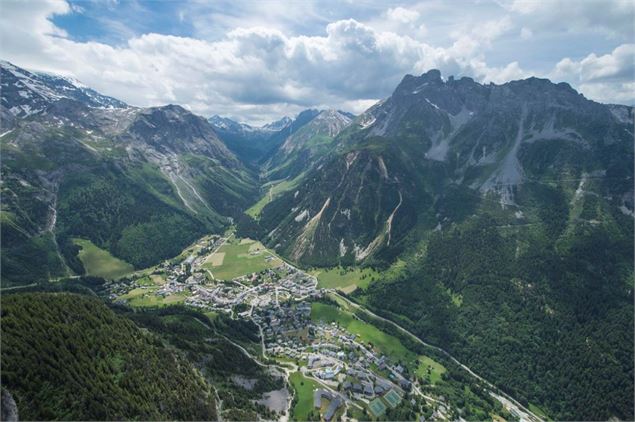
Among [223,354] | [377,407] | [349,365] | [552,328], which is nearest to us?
[377,407]

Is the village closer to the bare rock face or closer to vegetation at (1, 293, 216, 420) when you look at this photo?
vegetation at (1, 293, 216, 420)

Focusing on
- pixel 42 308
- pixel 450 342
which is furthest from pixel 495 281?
pixel 42 308

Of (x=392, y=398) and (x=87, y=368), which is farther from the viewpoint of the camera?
(x=392, y=398)

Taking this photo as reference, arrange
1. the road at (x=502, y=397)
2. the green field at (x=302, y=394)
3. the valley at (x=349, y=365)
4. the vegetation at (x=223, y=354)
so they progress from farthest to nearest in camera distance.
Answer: the road at (x=502, y=397), the valley at (x=349, y=365), the green field at (x=302, y=394), the vegetation at (x=223, y=354)

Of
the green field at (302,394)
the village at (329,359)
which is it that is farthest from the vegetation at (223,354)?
the village at (329,359)

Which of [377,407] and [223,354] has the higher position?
[223,354]

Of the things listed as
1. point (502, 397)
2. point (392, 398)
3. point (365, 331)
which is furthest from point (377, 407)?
point (502, 397)

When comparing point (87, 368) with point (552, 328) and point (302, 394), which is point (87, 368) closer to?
point (302, 394)

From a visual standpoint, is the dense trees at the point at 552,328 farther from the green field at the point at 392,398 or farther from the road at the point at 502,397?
the green field at the point at 392,398
